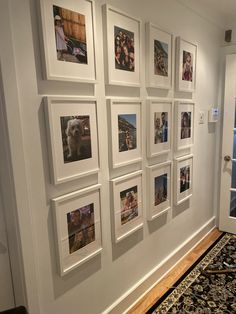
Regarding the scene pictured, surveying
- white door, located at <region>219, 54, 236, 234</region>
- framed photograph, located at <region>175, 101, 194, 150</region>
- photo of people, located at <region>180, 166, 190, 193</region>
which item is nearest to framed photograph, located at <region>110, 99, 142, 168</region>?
framed photograph, located at <region>175, 101, 194, 150</region>

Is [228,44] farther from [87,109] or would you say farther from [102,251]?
[102,251]

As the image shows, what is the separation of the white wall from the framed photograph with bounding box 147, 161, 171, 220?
0.46 feet

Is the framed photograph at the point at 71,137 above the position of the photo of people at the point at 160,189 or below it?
above

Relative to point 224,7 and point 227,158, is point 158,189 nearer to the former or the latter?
point 227,158

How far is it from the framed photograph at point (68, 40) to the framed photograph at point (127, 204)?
0.72 meters

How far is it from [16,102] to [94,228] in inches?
34.4

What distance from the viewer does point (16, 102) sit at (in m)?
1.06

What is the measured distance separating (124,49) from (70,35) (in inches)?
17.2

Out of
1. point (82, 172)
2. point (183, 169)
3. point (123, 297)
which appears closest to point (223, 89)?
point (183, 169)

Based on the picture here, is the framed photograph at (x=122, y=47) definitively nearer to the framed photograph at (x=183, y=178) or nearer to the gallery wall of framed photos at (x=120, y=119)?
the gallery wall of framed photos at (x=120, y=119)

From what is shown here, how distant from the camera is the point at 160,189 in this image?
2068 millimetres

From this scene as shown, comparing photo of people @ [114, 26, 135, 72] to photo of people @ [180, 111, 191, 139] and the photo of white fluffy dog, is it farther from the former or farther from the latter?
photo of people @ [180, 111, 191, 139]

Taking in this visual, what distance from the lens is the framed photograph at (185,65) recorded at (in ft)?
6.79

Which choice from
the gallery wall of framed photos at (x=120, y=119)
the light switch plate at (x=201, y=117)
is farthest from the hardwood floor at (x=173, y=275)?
the light switch plate at (x=201, y=117)
